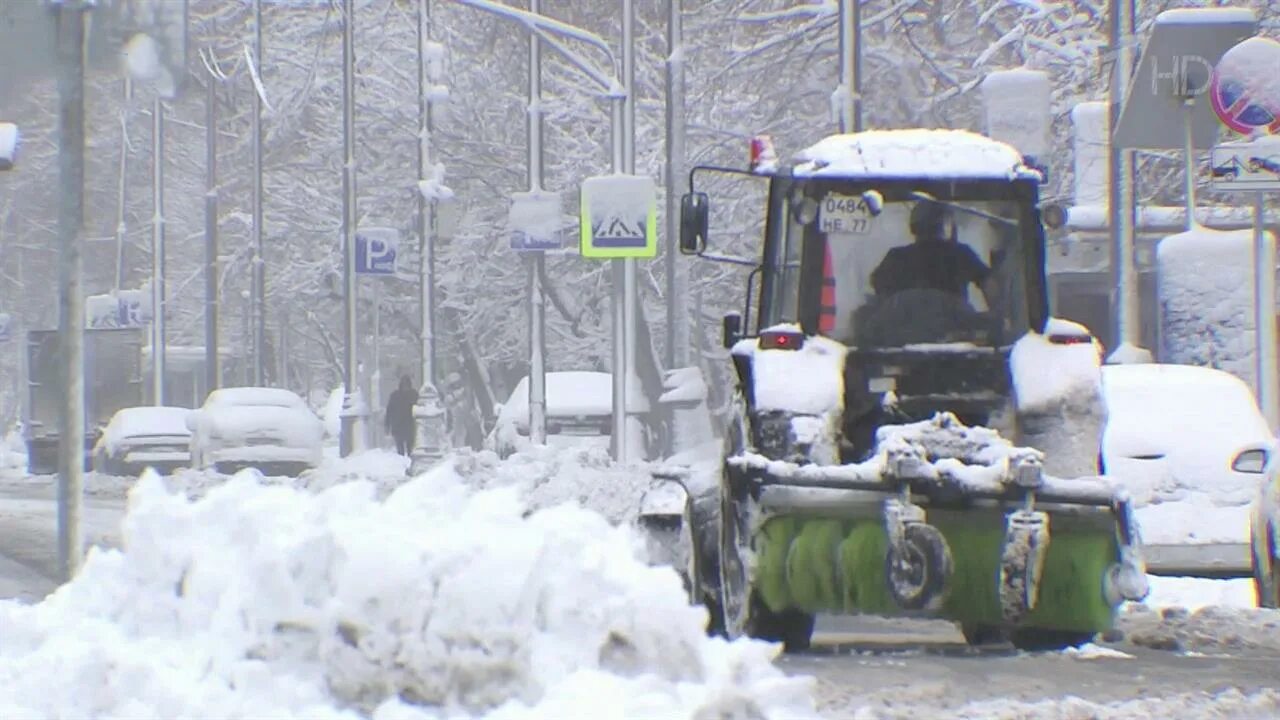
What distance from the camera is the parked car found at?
13.2 metres

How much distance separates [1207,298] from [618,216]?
32.1 feet

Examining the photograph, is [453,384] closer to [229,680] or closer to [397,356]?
[397,356]

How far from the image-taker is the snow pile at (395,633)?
7176mm

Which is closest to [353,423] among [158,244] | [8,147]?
[158,244]

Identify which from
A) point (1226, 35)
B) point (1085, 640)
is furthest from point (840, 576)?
point (1226, 35)

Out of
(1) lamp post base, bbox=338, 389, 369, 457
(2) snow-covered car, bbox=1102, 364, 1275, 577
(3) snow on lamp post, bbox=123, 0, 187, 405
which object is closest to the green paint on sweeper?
(3) snow on lamp post, bbox=123, 0, 187, 405

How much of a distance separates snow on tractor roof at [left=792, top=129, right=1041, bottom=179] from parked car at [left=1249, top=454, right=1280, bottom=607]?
8.84 ft

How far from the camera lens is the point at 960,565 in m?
10.5

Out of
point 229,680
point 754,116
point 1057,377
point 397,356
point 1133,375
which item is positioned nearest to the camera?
point 229,680

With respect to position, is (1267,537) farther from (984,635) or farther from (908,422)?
(908,422)

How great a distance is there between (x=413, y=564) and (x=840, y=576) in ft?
10.7

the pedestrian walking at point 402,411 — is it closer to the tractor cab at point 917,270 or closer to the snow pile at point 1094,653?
the tractor cab at point 917,270

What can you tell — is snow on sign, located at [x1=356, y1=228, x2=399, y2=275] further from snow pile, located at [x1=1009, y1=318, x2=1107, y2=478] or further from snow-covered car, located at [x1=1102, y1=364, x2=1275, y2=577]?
snow pile, located at [x1=1009, y1=318, x2=1107, y2=478]

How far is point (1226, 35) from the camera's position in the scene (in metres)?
22.6
